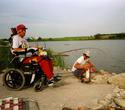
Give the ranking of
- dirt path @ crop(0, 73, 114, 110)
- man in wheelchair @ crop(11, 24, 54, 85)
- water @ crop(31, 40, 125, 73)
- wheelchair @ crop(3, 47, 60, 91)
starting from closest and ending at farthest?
1. dirt path @ crop(0, 73, 114, 110)
2. man in wheelchair @ crop(11, 24, 54, 85)
3. wheelchair @ crop(3, 47, 60, 91)
4. water @ crop(31, 40, 125, 73)

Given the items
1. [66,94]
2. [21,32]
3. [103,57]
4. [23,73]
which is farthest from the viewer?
[103,57]

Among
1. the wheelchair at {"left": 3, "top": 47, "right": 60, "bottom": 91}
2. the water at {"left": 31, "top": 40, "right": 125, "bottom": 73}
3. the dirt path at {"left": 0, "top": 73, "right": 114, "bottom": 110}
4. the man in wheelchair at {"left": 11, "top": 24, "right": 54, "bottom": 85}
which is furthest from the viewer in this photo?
the water at {"left": 31, "top": 40, "right": 125, "bottom": 73}

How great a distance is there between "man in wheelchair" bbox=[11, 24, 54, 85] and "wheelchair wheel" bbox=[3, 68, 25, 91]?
1.15 feet

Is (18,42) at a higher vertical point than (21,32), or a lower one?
lower

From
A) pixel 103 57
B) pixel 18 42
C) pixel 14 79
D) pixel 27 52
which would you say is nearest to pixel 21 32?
pixel 18 42

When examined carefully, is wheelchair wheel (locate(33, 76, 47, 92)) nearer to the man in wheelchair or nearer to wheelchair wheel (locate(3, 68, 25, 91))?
the man in wheelchair

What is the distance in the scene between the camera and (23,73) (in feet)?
23.0

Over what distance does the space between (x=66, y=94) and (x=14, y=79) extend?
1.46m

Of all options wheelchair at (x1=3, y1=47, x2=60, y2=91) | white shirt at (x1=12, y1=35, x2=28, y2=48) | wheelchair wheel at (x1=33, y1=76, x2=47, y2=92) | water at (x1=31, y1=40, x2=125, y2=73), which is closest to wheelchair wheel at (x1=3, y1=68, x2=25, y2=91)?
wheelchair at (x1=3, y1=47, x2=60, y2=91)

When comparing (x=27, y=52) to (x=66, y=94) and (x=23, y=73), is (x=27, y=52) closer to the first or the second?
(x=23, y=73)

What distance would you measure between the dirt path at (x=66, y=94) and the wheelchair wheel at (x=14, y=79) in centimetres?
16

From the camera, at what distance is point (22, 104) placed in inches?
225

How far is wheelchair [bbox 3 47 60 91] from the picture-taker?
7.05m

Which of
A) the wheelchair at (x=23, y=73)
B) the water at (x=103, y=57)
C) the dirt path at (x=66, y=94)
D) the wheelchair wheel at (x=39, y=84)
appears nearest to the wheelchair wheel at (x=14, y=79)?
the wheelchair at (x=23, y=73)
